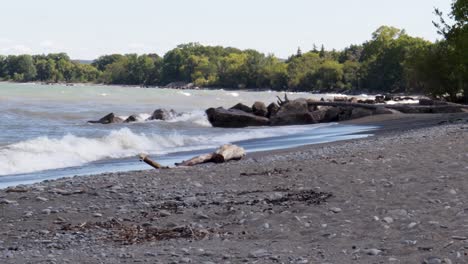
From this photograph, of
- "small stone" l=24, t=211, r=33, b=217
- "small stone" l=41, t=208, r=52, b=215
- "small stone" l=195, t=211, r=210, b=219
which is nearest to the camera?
"small stone" l=195, t=211, r=210, b=219

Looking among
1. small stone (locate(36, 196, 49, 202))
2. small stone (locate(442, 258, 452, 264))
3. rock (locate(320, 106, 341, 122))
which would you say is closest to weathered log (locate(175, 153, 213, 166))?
small stone (locate(36, 196, 49, 202))

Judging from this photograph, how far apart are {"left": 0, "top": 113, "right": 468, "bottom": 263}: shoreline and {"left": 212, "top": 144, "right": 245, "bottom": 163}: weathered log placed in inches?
97.9

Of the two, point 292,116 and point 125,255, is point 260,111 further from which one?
point 125,255

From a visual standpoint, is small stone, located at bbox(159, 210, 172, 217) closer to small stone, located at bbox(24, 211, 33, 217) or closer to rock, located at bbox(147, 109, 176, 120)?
small stone, located at bbox(24, 211, 33, 217)

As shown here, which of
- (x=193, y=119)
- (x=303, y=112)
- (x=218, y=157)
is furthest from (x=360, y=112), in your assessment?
(x=218, y=157)

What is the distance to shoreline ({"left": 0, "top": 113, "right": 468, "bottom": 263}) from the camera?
6.41 m

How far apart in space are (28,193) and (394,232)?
18.7 feet

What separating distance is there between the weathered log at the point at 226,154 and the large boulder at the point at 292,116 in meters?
18.3

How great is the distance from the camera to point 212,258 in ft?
20.6

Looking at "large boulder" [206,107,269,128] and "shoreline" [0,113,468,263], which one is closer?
"shoreline" [0,113,468,263]

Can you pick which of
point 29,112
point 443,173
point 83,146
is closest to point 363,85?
point 29,112

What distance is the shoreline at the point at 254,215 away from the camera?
21.0 ft

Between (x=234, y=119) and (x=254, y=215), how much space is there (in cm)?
2587

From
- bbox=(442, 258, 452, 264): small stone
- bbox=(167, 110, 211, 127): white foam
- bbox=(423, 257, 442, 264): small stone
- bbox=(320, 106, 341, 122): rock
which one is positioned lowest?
bbox=(167, 110, 211, 127): white foam
